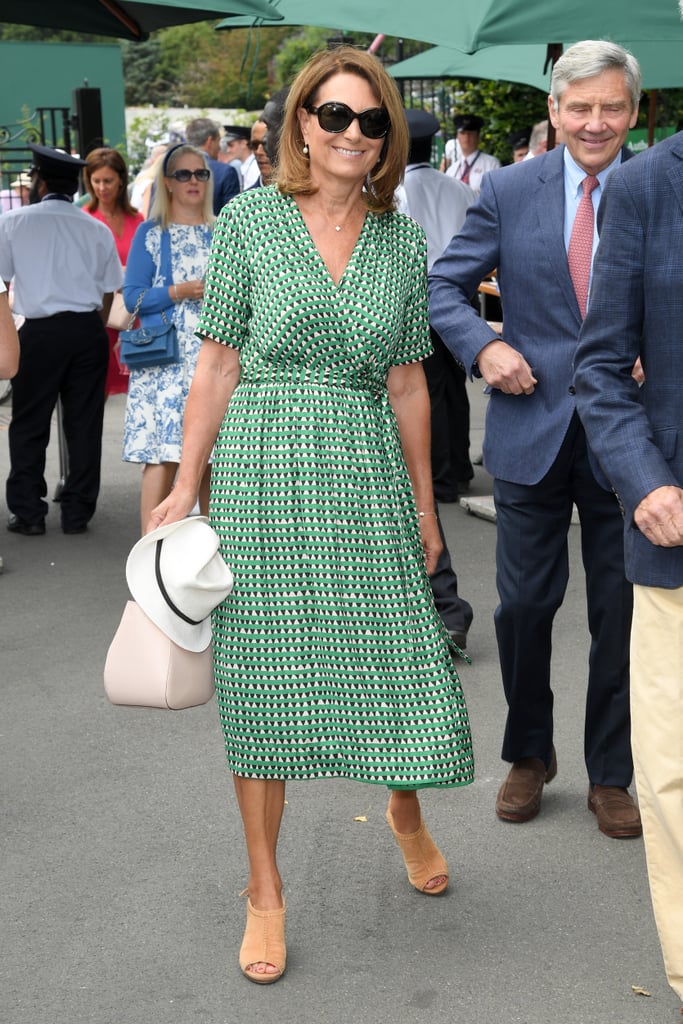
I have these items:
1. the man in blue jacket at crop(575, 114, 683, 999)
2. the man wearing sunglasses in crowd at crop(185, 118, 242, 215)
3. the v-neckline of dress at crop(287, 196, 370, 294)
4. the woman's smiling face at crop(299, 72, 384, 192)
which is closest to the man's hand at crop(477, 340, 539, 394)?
the v-neckline of dress at crop(287, 196, 370, 294)

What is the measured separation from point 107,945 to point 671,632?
5.43 ft

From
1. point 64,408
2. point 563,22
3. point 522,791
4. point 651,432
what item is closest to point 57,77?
point 64,408

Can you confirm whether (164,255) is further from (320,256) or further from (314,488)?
(314,488)

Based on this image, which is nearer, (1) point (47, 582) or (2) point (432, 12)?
(2) point (432, 12)

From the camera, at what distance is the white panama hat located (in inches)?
137

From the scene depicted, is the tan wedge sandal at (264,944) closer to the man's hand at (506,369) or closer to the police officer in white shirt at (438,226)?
the man's hand at (506,369)

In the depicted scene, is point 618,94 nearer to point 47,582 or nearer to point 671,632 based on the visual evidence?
point 671,632

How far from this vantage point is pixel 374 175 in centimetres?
377

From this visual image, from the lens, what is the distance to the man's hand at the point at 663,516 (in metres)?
3.03

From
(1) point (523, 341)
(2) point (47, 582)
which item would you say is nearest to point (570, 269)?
(1) point (523, 341)

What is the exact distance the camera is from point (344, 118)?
3564 mm

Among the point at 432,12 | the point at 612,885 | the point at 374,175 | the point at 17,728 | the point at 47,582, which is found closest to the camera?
the point at 374,175

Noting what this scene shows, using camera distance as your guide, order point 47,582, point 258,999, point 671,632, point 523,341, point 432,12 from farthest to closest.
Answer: point 47,582 < point 432,12 < point 523,341 < point 258,999 < point 671,632

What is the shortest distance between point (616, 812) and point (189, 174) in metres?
4.17
